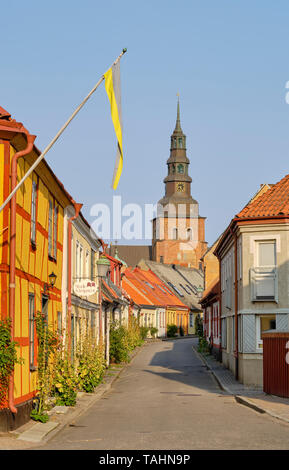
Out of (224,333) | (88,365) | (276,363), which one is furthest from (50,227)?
(224,333)

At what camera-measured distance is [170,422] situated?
15.2 m

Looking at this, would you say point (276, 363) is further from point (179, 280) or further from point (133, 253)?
point (133, 253)

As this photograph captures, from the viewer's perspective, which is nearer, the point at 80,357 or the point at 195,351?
the point at 80,357

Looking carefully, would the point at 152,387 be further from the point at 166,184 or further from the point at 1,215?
the point at 166,184

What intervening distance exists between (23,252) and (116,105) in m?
3.71

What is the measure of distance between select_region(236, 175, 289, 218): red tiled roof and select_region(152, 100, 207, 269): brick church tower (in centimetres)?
9808

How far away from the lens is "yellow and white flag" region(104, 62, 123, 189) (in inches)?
516

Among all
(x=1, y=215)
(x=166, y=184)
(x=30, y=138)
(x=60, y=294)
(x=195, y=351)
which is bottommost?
(x=195, y=351)

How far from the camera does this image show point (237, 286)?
27.9 metres

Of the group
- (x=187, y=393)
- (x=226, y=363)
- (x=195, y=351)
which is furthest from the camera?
(x=195, y=351)

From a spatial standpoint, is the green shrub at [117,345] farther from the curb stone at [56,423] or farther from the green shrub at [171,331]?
the green shrub at [171,331]

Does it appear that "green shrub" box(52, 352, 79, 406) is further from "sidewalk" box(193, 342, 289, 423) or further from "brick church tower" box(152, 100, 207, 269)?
"brick church tower" box(152, 100, 207, 269)

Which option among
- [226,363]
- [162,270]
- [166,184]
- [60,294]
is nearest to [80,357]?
[60,294]

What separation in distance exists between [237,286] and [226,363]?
6749 millimetres
